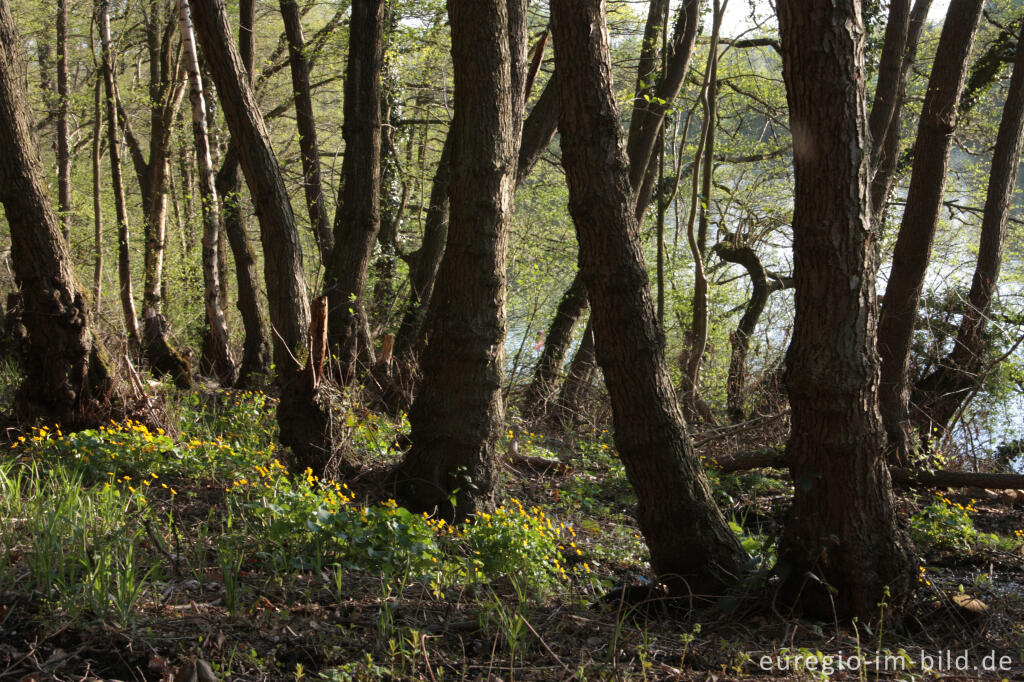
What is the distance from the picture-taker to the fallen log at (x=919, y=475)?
6.84m

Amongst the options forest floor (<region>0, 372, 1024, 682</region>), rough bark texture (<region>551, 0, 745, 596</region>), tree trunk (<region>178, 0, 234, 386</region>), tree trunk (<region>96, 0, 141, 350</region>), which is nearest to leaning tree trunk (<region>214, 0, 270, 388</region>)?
tree trunk (<region>178, 0, 234, 386</region>)

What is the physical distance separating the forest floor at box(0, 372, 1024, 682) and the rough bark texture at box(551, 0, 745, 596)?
0.92ft

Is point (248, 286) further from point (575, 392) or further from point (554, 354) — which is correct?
point (575, 392)

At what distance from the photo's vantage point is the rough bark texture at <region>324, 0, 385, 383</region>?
812 centimetres

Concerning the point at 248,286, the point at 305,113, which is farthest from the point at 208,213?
the point at 305,113

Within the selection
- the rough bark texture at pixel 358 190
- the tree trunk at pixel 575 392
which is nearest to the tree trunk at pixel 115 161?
the rough bark texture at pixel 358 190

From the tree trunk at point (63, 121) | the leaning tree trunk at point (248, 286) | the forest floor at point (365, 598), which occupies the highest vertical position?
the tree trunk at point (63, 121)

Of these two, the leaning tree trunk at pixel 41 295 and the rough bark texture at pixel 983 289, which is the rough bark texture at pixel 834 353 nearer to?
the rough bark texture at pixel 983 289

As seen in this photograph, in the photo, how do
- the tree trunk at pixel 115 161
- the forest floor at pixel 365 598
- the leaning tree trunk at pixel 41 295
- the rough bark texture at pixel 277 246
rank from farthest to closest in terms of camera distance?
1. the tree trunk at pixel 115 161
2. the leaning tree trunk at pixel 41 295
3. the rough bark texture at pixel 277 246
4. the forest floor at pixel 365 598

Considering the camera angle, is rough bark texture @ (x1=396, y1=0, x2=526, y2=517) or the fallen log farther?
the fallen log

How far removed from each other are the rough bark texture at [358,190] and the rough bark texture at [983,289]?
602 centimetres

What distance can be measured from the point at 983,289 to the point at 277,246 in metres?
7.33

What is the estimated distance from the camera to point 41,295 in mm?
6594

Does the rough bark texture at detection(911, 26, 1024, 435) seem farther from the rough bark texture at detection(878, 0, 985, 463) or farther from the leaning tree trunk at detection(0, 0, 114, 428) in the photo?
the leaning tree trunk at detection(0, 0, 114, 428)
